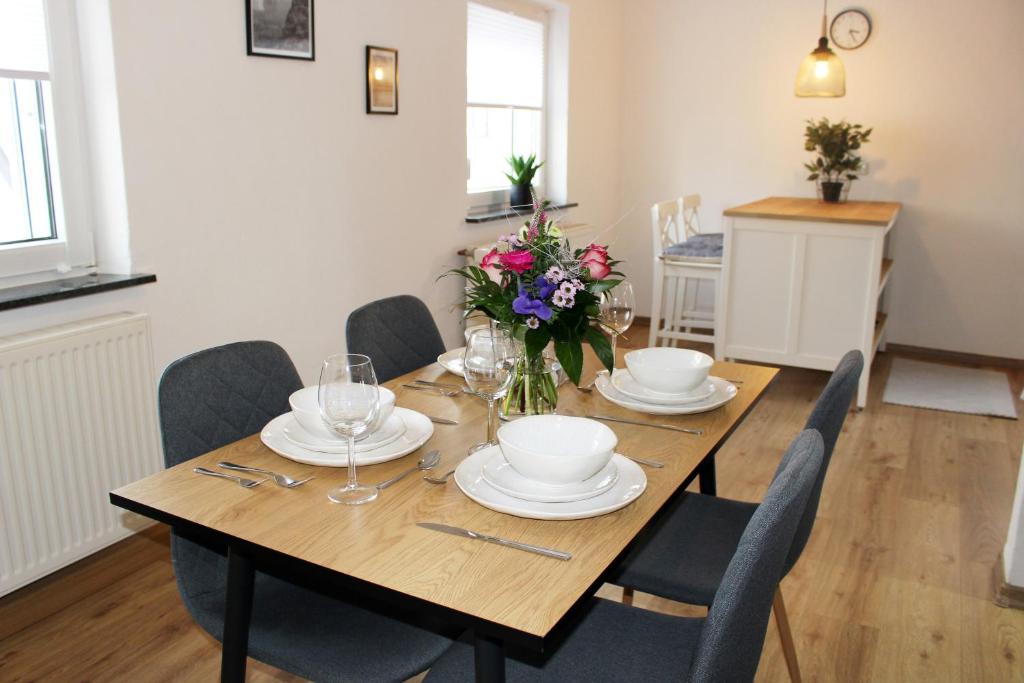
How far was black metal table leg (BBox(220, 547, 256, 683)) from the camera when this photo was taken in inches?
58.3

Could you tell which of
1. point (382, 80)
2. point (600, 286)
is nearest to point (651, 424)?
point (600, 286)

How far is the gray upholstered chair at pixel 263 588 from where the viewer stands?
4.82ft

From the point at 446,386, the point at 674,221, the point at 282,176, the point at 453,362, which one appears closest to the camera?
the point at 446,386

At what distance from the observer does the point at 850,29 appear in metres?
5.02

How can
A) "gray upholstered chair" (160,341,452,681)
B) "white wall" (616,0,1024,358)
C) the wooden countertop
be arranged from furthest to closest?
"white wall" (616,0,1024,358)
the wooden countertop
"gray upholstered chair" (160,341,452,681)

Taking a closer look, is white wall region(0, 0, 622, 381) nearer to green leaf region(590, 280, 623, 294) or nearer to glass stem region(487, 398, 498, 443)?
glass stem region(487, 398, 498, 443)

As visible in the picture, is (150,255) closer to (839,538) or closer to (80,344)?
(80,344)

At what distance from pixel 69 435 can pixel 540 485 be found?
5.08ft

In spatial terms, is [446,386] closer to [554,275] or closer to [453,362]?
[453,362]

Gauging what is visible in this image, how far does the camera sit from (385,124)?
3.58m

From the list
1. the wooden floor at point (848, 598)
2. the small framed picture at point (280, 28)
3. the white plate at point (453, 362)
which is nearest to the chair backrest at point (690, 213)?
the wooden floor at point (848, 598)

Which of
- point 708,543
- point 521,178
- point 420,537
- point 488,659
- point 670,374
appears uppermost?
point 521,178

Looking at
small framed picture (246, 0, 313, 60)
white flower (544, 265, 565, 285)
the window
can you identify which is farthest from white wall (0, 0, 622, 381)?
white flower (544, 265, 565, 285)

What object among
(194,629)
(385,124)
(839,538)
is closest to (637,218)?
(385,124)
